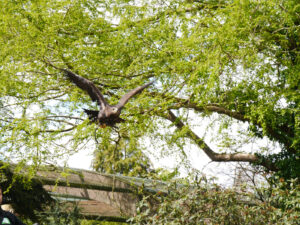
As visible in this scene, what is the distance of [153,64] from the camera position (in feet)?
25.1

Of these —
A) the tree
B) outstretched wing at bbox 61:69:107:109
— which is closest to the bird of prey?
outstretched wing at bbox 61:69:107:109

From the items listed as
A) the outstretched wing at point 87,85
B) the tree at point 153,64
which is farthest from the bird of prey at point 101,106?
the tree at point 153,64

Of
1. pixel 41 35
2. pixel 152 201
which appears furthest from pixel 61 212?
pixel 41 35

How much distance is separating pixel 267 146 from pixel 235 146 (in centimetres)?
93

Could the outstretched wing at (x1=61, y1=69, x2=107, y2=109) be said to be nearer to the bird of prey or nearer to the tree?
the bird of prey

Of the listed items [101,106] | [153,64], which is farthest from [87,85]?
[153,64]

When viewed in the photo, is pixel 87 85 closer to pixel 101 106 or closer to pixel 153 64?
pixel 101 106

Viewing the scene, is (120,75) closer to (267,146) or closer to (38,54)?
(38,54)

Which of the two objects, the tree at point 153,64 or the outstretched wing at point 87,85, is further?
the tree at point 153,64

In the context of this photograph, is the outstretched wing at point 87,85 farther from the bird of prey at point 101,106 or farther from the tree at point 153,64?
the tree at point 153,64

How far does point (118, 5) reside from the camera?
8.70 m

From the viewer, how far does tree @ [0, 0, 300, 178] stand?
23.0 feet

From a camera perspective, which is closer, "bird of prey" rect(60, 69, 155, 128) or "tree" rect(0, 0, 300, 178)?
"bird of prey" rect(60, 69, 155, 128)

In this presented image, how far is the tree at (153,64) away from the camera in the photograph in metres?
7.01
